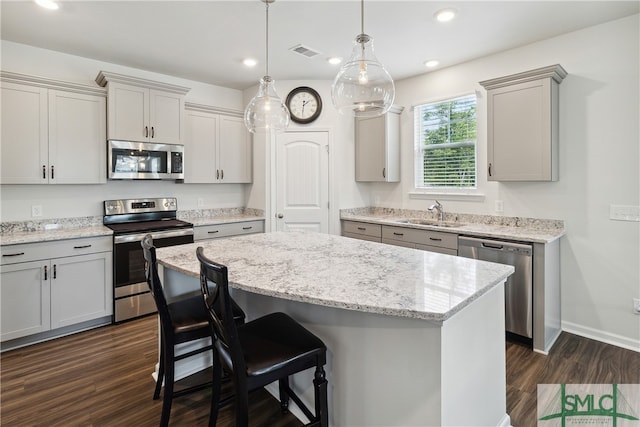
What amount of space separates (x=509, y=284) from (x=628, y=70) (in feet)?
6.68

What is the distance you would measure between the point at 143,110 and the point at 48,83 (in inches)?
32.4

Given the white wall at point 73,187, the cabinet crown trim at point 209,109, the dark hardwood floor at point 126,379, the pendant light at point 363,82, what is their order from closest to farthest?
the pendant light at point 363,82 < the dark hardwood floor at point 126,379 < the white wall at point 73,187 < the cabinet crown trim at point 209,109

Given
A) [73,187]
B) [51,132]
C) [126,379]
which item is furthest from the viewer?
[73,187]

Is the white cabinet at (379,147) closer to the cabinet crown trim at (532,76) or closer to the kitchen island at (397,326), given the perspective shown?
the cabinet crown trim at (532,76)

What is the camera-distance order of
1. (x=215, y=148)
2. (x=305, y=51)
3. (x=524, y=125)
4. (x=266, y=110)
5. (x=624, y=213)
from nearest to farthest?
(x=266, y=110) → (x=624, y=213) → (x=524, y=125) → (x=305, y=51) → (x=215, y=148)

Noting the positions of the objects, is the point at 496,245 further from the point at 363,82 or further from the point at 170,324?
the point at 170,324

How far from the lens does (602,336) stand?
3.03 m

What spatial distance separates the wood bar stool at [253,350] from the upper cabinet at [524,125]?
106 inches

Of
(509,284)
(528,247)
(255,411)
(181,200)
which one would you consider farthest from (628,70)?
(181,200)

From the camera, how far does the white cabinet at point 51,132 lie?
3.10 meters

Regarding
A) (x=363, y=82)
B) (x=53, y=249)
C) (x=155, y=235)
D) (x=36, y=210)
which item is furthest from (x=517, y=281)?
(x=36, y=210)

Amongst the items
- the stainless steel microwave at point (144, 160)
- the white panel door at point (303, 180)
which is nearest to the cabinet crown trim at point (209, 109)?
the stainless steel microwave at point (144, 160)

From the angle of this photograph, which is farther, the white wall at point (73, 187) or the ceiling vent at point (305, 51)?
the ceiling vent at point (305, 51)

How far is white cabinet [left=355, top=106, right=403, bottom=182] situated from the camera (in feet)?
14.3
